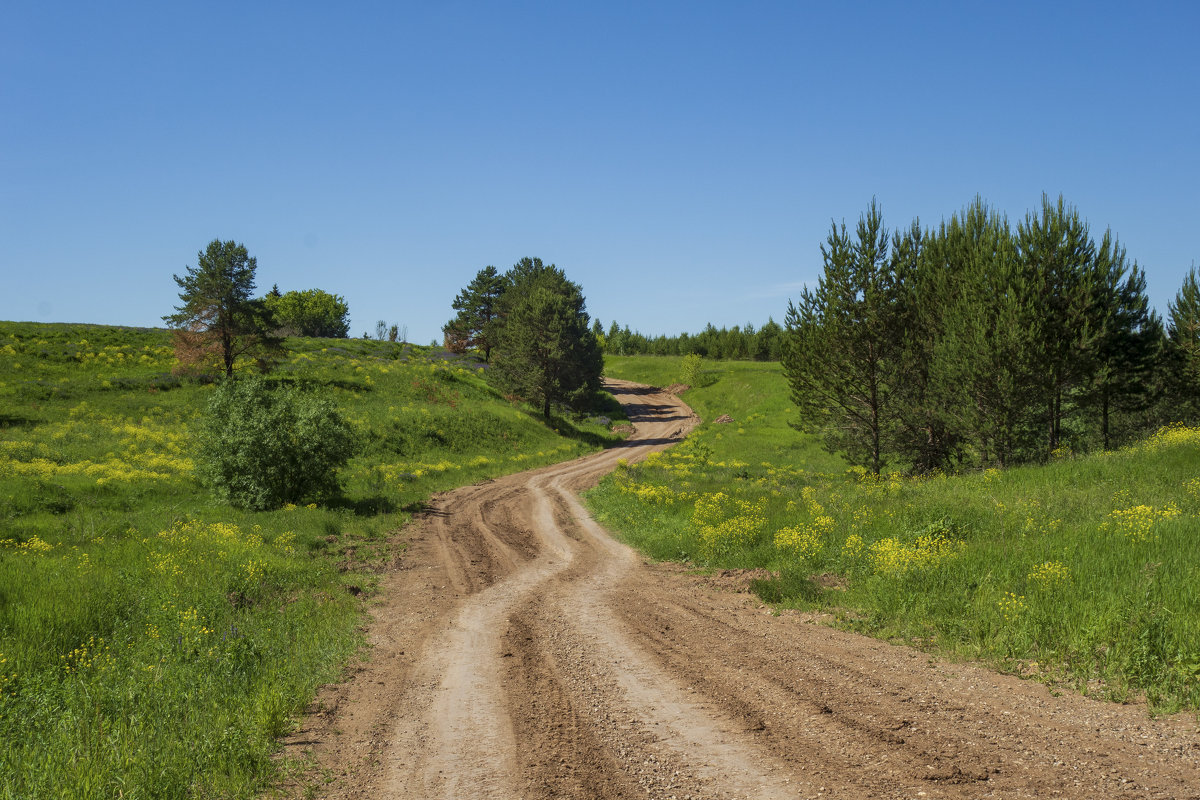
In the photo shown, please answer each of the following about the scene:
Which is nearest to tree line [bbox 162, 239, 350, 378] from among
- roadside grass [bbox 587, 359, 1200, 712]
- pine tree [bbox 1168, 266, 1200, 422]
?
roadside grass [bbox 587, 359, 1200, 712]

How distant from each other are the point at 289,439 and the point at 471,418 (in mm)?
24069

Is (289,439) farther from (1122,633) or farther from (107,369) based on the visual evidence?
(107,369)

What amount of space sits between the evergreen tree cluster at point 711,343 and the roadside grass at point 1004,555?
88553mm

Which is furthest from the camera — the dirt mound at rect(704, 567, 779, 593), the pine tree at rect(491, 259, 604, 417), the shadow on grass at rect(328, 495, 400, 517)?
the pine tree at rect(491, 259, 604, 417)

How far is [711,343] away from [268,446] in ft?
371

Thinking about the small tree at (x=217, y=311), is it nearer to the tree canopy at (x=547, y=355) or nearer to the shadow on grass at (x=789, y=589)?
the tree canopy at (x=547, y=355)

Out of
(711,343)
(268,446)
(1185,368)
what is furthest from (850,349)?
(711,343)

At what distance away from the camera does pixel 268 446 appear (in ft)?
76.1

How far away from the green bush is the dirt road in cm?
1263

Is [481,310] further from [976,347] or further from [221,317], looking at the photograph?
[976,347]

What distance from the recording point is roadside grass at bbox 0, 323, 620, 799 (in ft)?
22.5

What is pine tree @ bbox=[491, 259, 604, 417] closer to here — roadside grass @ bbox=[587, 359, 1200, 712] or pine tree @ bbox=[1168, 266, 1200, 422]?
roadside grass @ bbox=[587, 359, 1200, 712]

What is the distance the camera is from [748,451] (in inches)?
1941

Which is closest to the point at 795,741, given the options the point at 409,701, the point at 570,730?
the point at 570,730
